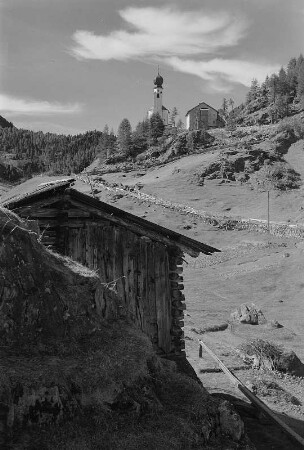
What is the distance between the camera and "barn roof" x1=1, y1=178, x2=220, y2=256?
1241 centimetres

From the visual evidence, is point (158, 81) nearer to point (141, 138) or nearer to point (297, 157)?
point (141, 138)

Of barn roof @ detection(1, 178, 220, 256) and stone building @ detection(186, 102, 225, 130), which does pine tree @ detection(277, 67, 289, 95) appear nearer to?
stone building @ detection(186, 102, 225, 130)

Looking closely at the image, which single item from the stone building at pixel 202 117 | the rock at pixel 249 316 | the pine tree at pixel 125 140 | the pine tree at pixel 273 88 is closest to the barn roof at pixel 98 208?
the rock at pixel 249 316

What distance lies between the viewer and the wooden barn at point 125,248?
12875mm

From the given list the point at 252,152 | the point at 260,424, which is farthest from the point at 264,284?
the point at 252,152

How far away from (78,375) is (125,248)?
625 centimetres

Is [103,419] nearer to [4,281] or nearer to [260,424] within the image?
[4,281]

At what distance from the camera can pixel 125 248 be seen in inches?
533

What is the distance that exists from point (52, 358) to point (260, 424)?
7.12 m

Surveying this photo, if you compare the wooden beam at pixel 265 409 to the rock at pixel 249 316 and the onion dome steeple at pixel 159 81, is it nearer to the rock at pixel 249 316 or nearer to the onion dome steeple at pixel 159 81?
the rock at pixel 249 316

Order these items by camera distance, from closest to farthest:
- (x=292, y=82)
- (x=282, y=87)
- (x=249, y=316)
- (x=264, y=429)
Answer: (x=264, y=429) → (x=249, y=316) → (x=282, y=87) → (x=292, y=82)

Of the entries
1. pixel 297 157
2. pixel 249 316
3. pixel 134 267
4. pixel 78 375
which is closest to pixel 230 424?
pixel 78 375

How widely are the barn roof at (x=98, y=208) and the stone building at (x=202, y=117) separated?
137170 mm

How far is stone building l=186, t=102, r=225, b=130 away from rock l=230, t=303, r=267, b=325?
124 metres
